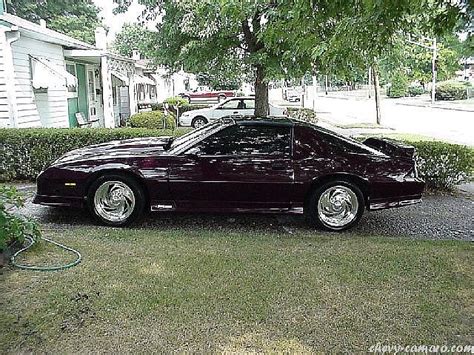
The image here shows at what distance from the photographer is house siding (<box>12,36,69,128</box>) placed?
1162 centimetres

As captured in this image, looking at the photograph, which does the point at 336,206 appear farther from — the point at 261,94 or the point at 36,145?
the point at 261,94

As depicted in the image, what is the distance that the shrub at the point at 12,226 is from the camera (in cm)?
450

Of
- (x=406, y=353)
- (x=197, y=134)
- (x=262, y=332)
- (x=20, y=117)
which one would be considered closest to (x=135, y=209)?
(x=197, y=134)

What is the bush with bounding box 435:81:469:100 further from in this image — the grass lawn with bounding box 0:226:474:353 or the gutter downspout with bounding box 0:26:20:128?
the grass lawn with bounding box 0:226:474:353

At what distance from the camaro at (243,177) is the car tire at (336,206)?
0.01 metres

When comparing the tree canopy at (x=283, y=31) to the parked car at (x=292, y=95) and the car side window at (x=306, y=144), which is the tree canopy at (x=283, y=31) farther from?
the parked car at (x=292, y=95)

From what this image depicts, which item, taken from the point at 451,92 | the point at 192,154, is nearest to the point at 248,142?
the point at 192,154

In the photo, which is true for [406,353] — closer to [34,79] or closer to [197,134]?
[197,134]

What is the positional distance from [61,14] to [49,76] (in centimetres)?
3560

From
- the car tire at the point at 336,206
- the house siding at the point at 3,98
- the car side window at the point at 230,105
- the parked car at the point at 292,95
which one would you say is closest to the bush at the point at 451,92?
the parked car at the point at 292,95

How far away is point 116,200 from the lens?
19.8 feet

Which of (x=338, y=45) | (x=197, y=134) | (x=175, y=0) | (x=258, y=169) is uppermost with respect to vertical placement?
(x=175, y=0)

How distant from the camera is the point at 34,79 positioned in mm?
12188

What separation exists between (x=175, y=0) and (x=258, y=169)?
5.47m
